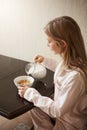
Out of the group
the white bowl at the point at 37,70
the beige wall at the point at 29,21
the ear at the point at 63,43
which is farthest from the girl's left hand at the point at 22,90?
the beige wall at the point at 29,21

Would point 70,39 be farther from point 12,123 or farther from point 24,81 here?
point 12,123

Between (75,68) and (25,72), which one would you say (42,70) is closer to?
(25,72)

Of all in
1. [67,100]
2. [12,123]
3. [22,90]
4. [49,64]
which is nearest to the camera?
[67,100]

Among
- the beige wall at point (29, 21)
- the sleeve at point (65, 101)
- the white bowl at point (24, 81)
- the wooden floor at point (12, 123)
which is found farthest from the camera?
the beige wall at point (29, 21)

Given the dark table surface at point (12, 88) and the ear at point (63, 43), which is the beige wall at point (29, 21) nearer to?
the dark table surface at point (12, 88)

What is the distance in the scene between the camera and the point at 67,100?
121 cm

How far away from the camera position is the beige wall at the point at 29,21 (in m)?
2.17

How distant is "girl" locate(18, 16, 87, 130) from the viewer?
4.01ft

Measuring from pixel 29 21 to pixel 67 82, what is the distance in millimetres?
1418

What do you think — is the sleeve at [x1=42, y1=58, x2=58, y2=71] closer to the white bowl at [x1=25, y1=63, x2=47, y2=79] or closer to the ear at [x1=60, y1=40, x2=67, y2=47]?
the white bowl at [x1=25, y1=63, x2=47, y2=79]

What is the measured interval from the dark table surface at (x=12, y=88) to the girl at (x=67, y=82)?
0.06 m

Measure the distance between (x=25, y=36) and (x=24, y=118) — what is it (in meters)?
0.93

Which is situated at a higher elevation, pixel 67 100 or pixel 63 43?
pixel 63 43

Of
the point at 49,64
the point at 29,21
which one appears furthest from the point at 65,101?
the point at 29,21
